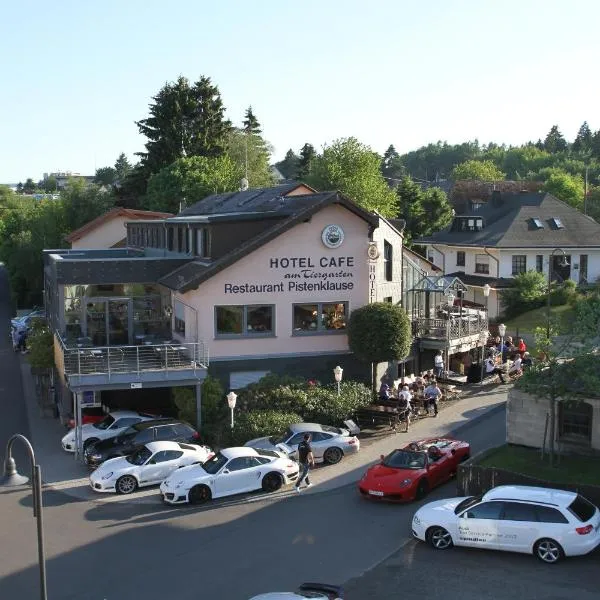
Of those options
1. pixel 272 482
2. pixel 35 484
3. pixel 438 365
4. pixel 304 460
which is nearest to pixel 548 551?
pixel 304 460

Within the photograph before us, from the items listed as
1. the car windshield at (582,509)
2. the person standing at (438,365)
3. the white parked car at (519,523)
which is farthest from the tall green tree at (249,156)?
the car windshield at (582,509)

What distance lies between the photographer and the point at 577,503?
1752cm

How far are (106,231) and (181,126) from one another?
27952 millimetres

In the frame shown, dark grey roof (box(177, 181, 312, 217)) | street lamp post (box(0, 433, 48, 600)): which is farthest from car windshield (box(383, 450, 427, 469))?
dark grey roof (box(177, 181, 312, 217))

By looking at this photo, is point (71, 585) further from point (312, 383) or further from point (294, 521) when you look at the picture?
point (312, 383)

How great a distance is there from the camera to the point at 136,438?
25.7m

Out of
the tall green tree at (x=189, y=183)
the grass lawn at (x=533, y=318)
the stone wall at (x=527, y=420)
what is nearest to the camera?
the stone wall at (x=527, y=420)

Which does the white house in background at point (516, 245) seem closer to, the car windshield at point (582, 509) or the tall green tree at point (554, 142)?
the car windshield at point (582, 509)

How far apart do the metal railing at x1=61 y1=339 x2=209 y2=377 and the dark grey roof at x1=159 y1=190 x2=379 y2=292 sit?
7.61ft

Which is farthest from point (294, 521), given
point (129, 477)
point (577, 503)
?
point (577, 503)

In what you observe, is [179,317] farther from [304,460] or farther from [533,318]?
[533,318]

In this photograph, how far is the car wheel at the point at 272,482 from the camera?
2291 centimetres

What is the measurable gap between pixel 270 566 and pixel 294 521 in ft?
10.3

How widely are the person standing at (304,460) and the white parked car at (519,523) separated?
5044 mm
